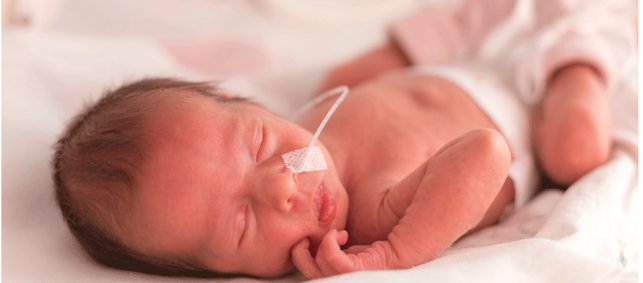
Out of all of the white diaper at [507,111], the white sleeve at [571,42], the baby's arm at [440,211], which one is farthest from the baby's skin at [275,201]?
the white sleeve at [571,42]

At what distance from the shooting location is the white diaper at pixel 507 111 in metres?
1.25

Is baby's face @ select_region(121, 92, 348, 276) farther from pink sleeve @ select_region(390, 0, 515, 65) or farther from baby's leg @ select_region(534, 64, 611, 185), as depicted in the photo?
pink sleeve @ select_region(390, 0, 515, 65)

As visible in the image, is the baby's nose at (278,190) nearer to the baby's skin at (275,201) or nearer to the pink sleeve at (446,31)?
the baby's skin at (275,201)

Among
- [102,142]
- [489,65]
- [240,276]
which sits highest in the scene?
[102,142]

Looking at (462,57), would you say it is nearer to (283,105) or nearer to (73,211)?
(283,105)

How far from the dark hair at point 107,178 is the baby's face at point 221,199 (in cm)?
2

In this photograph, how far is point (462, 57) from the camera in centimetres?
170

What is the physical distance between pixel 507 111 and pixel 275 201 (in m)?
0.62

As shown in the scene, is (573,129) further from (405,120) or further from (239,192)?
(239,192)

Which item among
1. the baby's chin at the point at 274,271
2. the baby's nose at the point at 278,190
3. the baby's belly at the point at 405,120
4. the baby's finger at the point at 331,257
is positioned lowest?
the baby's chin at the point at 274,271

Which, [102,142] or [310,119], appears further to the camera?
[310,119]

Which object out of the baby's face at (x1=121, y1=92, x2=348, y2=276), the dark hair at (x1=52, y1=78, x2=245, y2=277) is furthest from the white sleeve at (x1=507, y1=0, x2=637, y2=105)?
the dark hair at (x1=52, y1=78, x2=245, y2=277)

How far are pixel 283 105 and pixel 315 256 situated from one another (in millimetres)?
672

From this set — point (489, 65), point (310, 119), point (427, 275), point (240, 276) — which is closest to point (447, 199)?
point (427, 275)
